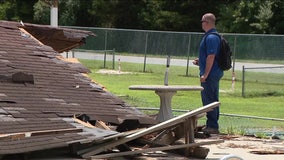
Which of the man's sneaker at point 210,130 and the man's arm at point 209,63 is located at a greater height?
the man's arm at point 209,63

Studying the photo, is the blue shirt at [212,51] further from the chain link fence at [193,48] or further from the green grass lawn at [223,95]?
the chain link fence at [193,48]

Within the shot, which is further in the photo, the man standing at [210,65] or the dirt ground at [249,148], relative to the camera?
the man standing at [210,65]

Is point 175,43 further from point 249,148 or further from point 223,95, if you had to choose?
point 249,148

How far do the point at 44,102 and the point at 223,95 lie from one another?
44.9 feet

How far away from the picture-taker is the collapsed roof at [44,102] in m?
7.18

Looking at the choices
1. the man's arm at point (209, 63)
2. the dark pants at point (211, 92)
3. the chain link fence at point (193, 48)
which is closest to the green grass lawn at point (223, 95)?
the chain link fence at point (193, 48)

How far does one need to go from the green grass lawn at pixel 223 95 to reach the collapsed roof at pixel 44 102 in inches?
128

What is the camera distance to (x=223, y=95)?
Answer: 21.5 metres

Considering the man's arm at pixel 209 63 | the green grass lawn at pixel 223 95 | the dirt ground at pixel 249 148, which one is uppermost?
the man's arm at pixel 209 63

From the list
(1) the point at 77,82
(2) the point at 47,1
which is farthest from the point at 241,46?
(1) the point at 77,82

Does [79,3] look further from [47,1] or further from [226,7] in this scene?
[47,1]

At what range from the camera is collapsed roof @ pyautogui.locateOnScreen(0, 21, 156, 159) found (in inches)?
283

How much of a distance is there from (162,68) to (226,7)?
19077mm

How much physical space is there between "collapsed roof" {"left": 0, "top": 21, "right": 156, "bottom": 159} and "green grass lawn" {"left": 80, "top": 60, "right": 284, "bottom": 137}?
3253 millimetres
